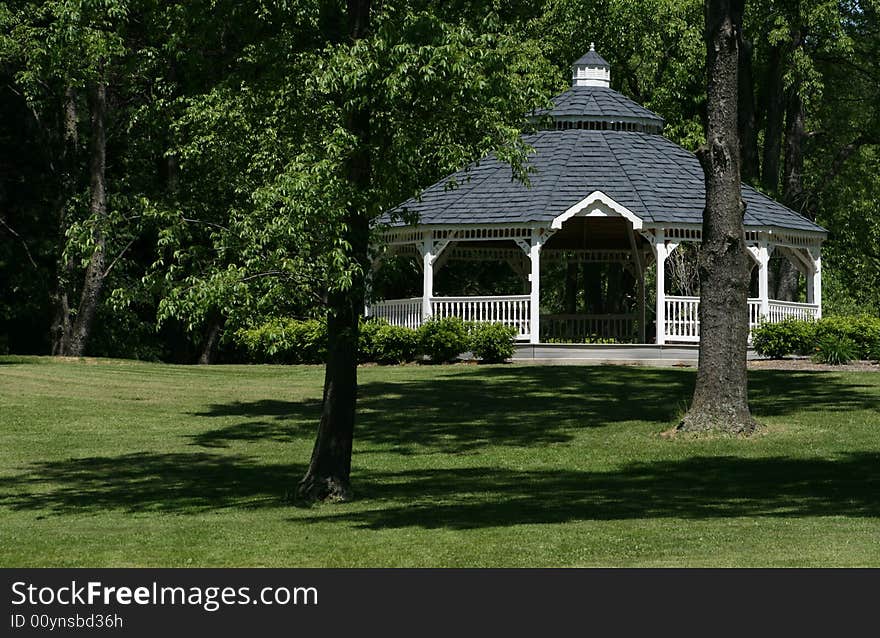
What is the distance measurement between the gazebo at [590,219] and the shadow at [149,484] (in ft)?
52.1

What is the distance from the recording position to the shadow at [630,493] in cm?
1422

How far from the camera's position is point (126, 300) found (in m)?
15.3

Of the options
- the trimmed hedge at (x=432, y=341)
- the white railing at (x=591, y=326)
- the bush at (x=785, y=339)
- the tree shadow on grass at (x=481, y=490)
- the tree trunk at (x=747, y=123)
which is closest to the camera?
the tree shadow on grass at (x=481, y=490)

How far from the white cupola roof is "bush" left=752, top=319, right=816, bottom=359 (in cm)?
972

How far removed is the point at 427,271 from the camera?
3528cm

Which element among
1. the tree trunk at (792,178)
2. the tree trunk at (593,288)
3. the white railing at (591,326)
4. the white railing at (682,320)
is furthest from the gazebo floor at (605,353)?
the tree trunk at (792,178)

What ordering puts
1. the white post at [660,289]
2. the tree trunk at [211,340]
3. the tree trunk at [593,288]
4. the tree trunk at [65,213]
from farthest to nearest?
the tree trunk at [593,288], the tree trunk at [211,340], the tree trunk at [65,213], the white post at [660,289]

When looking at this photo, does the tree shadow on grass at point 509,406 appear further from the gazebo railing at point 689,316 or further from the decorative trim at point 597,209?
the decorative trim at point 597,209

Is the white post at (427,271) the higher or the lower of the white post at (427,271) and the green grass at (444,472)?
the higher

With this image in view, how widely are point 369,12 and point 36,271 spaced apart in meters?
24.5

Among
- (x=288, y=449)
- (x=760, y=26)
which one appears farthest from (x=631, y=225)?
(x=288, y=449)

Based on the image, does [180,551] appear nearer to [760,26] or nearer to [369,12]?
[369,12]

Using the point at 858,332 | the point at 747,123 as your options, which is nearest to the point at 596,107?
the point at 747,123

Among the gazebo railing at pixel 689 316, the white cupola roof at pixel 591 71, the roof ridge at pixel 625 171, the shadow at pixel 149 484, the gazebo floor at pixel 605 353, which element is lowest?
the shadow at pixel 149 484
